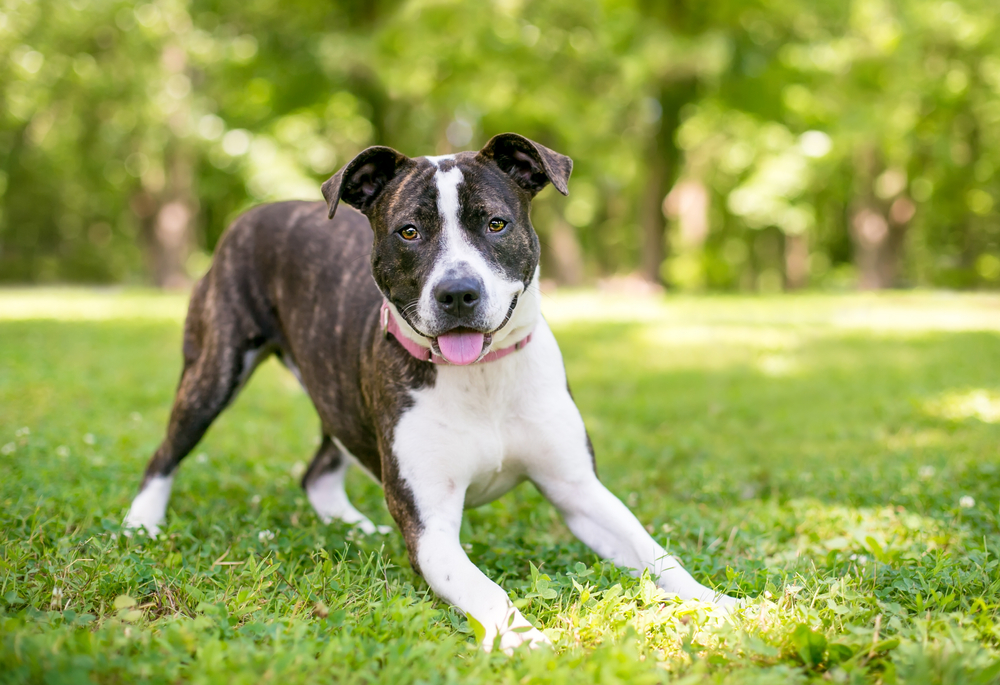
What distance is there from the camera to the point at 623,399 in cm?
719

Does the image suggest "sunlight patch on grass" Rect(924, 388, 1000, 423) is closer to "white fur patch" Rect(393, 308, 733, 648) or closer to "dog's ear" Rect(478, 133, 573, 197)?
"white fur patch" Rect(393, 308, 733, 648)

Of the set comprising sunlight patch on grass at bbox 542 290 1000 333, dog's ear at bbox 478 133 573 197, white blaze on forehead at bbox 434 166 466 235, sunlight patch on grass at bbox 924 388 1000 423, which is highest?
dog's ear at bbox 478 133 573 197

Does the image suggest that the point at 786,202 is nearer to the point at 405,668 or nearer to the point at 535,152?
the point at 535,152

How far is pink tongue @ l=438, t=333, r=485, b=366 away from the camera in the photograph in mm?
2967

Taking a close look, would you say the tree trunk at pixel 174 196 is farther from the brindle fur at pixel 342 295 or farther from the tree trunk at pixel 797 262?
the tree trunk at pixel 797 262

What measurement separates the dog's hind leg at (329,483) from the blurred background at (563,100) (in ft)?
34.3

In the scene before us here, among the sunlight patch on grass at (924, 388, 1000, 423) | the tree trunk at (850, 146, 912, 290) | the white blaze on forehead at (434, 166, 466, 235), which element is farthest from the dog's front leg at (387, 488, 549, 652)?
the tree trunk at (850, 146, 912, 290)

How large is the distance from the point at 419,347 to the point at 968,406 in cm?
500

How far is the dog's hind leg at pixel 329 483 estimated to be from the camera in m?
4.25

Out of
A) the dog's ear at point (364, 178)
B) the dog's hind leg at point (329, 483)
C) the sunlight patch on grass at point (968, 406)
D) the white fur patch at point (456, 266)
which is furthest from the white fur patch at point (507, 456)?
the sunlight patch on grass at point (968, 406)

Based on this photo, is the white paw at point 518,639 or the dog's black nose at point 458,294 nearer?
the white paw at point 518,639

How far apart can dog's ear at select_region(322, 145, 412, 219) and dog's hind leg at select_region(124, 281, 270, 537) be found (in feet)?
4.01

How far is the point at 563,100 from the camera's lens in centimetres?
1619

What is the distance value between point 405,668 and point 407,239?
1.55 metres
